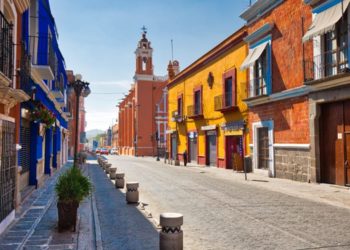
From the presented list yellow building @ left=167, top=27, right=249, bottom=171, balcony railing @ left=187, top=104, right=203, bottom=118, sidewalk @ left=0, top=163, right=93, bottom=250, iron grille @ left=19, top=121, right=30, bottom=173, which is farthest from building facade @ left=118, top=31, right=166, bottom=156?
sidewalk @ left=0, top=163, right=93, bottom=250

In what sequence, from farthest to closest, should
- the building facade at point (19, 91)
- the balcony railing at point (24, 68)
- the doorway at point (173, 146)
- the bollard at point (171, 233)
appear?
the doorway at point (173, 146), the balcony railing at point (24, 68), the building facade at point (19, 91), the bollard at point (171, 233)

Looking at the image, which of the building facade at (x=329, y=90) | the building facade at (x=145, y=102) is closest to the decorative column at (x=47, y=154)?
the building facade at (x=329, y=90)

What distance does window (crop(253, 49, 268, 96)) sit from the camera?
19.7 metres

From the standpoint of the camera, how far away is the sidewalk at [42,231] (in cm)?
627

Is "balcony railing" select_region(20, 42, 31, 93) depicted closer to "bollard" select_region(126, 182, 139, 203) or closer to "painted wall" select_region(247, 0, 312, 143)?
"bollard" select_region(126, 182, 139, 203)

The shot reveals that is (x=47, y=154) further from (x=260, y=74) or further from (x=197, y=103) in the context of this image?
(x=197, y=103)

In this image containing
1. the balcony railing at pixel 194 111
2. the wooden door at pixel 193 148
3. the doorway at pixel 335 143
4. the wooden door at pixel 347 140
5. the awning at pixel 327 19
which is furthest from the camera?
the wooden door at pixel 193 148

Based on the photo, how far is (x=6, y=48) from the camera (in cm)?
→ 765

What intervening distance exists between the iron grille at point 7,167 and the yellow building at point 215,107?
1596cm

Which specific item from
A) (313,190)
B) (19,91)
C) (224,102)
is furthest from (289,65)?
(19,91)

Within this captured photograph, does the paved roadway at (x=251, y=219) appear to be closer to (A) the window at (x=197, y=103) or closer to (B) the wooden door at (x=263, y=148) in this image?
(B) the wooden door at (x=263, y=148)

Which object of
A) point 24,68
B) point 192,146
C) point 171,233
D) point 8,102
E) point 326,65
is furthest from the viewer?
point 192,146

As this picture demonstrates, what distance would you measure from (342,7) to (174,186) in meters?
9.61

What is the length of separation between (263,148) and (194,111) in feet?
39.3
